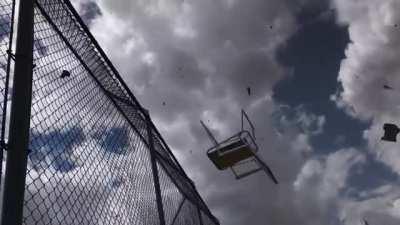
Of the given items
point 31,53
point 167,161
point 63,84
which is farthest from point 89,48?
point 167,161

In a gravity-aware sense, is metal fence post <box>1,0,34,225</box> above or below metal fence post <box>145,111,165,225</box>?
below

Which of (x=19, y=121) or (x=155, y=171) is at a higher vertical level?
(x=155, y=171)

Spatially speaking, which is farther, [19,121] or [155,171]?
[155,171]

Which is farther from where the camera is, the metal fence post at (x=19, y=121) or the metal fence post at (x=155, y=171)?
the metal fence post at (x=155, y=171)

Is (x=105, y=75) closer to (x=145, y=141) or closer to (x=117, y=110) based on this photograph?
(x=117, y=110)

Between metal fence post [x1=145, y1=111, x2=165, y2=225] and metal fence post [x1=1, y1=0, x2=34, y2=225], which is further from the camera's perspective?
metal fence post [x1=145, y1=111, x2=165, y2=225]

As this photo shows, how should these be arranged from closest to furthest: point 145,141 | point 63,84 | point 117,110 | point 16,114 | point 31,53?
1. point 16,114
2. point 31,53
3. point 63,84
4. point 117,110
5. point 145,141

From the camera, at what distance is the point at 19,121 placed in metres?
2.03

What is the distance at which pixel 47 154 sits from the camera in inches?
106

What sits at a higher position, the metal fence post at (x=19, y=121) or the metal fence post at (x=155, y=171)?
the metal fence post at (x=155, y=171)

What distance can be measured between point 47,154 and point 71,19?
1119mm

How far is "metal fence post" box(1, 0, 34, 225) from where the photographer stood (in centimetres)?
187

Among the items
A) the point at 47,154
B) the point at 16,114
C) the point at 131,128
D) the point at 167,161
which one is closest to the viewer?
the point at 16,114

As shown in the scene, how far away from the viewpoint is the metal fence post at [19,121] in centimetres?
187
